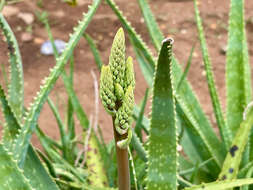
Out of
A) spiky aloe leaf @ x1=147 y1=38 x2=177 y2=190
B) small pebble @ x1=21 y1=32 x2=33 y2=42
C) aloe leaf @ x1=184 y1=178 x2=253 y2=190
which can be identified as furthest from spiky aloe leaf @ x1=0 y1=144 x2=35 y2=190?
small pebble @ x1=21 y1=32 x2=33 y2=42

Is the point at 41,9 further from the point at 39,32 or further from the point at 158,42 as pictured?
the point at 158,42

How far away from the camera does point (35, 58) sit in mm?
2254

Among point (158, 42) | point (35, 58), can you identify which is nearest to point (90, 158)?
point (158, 42)

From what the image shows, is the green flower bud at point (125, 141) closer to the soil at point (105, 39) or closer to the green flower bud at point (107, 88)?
the green flower bud at point (107, 88)

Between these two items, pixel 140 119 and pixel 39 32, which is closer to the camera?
pixel 140 119

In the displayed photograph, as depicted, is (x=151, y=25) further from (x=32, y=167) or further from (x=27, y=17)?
(x=27, y=17)

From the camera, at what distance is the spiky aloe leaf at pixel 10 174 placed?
2.21ft

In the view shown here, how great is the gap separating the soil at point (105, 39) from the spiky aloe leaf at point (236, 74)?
0.70 meters

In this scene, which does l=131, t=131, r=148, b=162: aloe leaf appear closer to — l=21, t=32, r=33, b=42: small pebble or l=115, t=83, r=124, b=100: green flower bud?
l=115, t=83, r=124, b=100: green flower bud

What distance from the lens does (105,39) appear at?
236 cm

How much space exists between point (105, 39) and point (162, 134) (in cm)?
168

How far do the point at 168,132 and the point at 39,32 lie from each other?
1823 mm

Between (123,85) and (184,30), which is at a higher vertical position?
(123,85)

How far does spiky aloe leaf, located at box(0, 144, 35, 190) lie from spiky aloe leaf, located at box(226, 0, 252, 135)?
0.66 meters
